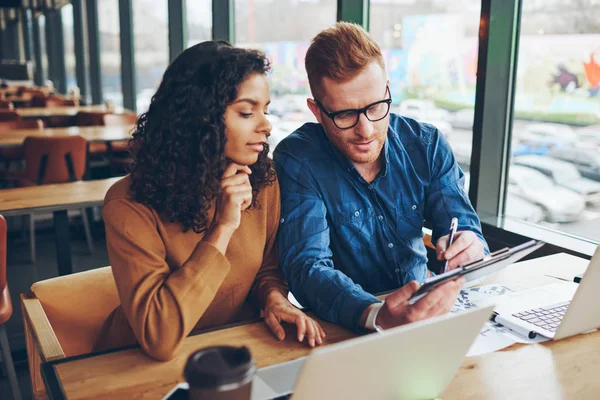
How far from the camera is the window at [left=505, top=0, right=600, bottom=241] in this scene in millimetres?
2277

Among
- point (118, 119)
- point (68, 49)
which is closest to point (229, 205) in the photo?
point (118, 119)

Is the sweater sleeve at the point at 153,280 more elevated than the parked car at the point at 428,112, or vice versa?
the parked car at the point at 428,112

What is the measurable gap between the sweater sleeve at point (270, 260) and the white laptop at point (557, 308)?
59cm

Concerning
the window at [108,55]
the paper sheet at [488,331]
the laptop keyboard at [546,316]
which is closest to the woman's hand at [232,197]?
the paper sheet at [488,331]

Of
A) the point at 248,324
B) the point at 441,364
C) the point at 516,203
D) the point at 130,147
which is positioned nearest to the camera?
the point at 441,364

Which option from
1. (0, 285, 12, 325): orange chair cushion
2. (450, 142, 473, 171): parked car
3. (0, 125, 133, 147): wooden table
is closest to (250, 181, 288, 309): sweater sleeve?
(0, 285, 12, 325): orange chair cushion

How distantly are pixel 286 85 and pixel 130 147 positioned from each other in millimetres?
2888

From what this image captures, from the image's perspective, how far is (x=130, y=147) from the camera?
1.53 m

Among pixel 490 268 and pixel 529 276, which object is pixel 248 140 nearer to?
pixel 490 268

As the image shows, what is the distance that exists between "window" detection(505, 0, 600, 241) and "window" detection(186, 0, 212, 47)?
3692 mm

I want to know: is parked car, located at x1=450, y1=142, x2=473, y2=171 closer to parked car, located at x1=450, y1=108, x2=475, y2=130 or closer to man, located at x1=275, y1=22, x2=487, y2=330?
parked car, located at x1=450, y1=108, x2=475, y2=130

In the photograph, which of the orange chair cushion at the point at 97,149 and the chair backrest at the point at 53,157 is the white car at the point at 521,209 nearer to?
the chair backrest at the point at 53,157

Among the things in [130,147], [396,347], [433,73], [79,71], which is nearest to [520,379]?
[396,347]

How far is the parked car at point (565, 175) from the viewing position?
2311 mm
